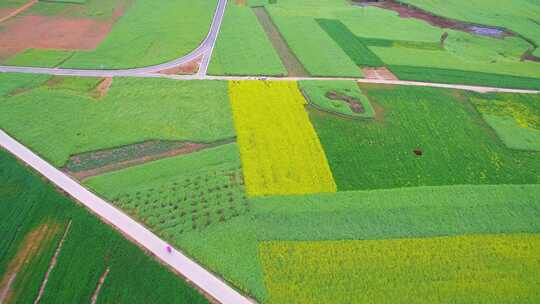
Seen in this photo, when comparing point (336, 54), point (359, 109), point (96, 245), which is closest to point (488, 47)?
point (336, 54)

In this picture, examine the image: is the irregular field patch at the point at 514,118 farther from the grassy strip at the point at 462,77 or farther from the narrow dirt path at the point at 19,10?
the narrow dirt path at the point at 19,10

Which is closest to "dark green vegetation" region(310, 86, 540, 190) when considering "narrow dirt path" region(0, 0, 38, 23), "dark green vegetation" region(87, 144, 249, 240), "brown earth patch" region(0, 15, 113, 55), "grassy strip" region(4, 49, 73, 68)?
"dark green vegetation" region(87, 144, 249, 240)

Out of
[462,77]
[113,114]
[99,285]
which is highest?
[462,77]

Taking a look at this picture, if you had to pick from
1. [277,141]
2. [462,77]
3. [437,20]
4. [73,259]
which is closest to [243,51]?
[277,141]

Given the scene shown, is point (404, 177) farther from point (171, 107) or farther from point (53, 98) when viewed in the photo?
point (53, 98)

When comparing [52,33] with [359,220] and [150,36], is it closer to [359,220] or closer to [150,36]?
[150,36]

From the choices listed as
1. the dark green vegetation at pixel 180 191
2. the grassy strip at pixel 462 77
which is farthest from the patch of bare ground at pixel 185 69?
the grassy strip at pixel 462 77
